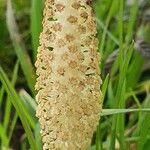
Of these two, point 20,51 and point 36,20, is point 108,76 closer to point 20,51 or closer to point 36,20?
point 36,20

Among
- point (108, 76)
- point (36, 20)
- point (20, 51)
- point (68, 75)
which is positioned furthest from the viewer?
point (20, 51)

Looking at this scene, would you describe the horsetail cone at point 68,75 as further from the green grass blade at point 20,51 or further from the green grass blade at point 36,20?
the green grass blade at point 20,51

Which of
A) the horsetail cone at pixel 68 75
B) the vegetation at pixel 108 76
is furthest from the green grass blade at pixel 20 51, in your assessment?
the horsetail cone at pixel 68 75

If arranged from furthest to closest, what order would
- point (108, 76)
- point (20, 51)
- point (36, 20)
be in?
1. point (20, 51)
2. point (36, 20)
3. point (108, 76)

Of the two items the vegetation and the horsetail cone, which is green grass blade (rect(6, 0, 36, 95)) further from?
the horsetail cone

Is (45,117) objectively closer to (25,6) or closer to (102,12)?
(102,12)

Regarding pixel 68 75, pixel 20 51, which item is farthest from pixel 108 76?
pixel 20 51
